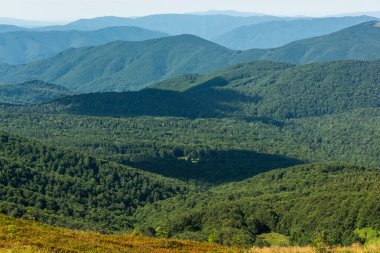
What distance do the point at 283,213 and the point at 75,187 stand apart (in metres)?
81.3

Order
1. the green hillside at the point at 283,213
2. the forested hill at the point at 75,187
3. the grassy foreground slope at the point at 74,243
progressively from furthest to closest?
the forested hill at the point at 75,187 → the green hillside at the point at 283,213 → the grassy foreground slope at the point at 74,243

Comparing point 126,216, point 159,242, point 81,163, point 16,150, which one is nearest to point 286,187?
point 126,216

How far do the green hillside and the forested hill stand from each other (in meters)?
11.6

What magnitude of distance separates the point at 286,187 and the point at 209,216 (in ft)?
174

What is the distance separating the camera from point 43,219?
333 feet

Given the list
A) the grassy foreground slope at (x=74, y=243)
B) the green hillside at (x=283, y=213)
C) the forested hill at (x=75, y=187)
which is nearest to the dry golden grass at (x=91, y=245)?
the grassy foreground slope at (x=74, y=243)

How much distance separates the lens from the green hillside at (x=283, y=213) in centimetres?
9156

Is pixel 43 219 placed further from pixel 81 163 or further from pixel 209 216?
pixel 81 163

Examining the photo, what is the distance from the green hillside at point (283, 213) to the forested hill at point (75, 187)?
11644mm

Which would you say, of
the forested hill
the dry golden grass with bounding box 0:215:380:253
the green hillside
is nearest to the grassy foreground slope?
the dry golden grass with bounding box 0:215:380:253

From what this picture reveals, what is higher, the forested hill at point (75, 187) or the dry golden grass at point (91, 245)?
the dry golden grass at point (91, 245)

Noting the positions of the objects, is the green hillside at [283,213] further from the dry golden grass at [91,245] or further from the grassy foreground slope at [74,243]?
the dry golden grass at [91,245]

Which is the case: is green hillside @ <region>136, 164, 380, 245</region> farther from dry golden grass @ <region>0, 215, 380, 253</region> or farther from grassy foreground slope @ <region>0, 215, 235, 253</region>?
dry golden grass @ <region>0, 215, 380, 253</region>

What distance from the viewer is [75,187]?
553ft
